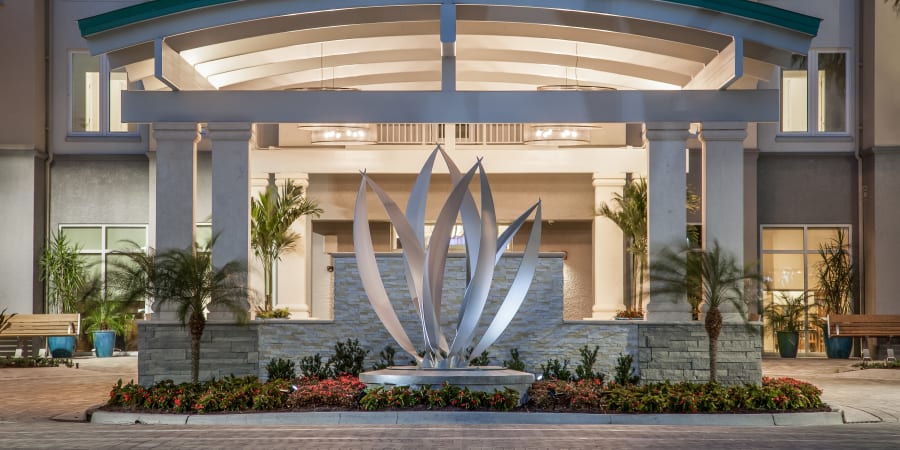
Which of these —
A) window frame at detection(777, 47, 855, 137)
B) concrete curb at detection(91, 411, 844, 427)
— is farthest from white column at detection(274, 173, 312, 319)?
window frame at detection(777, 47, 855, 137)

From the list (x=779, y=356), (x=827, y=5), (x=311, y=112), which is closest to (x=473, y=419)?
(x=311, y=112)

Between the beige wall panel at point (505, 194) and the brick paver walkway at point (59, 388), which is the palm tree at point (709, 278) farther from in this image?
the beige wall panel at point (505, 194)

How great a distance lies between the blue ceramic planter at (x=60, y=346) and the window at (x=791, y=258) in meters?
15.8

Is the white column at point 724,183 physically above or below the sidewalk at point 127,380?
above

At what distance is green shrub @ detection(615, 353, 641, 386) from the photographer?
701 inches

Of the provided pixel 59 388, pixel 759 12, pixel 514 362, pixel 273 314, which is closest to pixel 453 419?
pixel 514 362

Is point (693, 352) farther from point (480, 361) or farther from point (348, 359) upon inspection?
point (348, 359)

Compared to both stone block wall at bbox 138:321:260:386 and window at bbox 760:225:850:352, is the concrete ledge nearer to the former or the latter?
stone block wall at bbox 138:321:260:386

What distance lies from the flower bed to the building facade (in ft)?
7.30

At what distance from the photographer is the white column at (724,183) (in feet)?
59.9

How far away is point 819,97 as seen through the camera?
2905 cm

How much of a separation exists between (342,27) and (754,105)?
6.34 m

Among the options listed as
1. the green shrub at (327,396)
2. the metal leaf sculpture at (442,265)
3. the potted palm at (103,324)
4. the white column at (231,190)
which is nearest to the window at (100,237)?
the potted palm at (103,324)

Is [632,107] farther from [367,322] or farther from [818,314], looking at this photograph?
[818,314]
